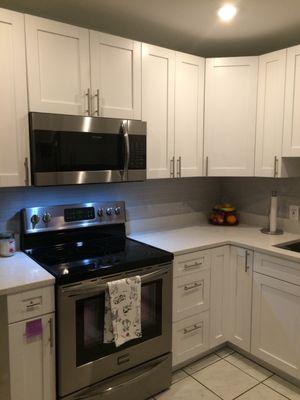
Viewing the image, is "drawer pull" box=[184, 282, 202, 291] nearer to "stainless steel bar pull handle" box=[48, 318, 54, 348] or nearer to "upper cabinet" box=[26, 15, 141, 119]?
"stainless steel bar pull handle" box=[48, 318, 54, 348]

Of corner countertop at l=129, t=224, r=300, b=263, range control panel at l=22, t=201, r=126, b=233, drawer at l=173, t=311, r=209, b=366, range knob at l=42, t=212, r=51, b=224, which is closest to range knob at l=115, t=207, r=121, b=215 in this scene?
range control panel at l=22, t=201, r=126, b=233

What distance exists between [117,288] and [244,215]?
1641 mm

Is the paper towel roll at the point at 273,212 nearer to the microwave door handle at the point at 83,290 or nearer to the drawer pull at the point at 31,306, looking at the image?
the microwave door handle at the point at 83,290

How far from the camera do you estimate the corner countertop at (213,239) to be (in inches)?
88.9

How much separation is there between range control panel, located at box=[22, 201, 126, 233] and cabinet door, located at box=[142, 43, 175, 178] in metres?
0.38

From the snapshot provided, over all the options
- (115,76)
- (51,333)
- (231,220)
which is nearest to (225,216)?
(231,220)

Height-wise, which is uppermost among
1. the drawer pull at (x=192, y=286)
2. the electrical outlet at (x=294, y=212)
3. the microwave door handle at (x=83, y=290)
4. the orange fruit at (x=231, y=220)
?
the electrical outlet at (x=294, y=212)

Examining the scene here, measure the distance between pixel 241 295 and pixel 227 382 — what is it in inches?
22.4

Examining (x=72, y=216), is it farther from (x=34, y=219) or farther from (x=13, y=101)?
(x=13, y=101)

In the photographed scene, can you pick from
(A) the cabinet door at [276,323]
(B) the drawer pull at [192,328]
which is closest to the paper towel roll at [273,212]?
(A) the cabinet door at [276,323]

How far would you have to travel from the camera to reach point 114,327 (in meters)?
1.86

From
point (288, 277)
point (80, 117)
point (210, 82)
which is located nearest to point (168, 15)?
point (210, 82)

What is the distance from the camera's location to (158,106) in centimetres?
240

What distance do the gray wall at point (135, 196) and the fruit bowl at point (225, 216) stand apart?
154mm
